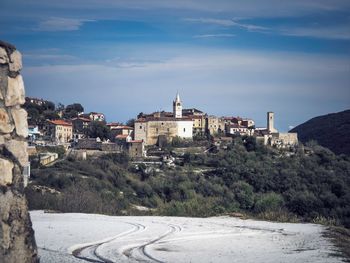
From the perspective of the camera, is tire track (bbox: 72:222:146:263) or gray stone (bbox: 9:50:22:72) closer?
gray stone (bbox: 9:50:22:72)

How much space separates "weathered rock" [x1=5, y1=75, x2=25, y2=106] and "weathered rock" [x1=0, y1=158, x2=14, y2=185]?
20.6 inches

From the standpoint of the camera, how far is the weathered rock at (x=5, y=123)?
4938mm

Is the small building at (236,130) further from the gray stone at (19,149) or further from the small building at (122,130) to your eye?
the gray stone at (19,149)

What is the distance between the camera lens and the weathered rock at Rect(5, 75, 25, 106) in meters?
5.06

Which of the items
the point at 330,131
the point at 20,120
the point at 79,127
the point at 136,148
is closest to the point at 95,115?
the point at 79,127

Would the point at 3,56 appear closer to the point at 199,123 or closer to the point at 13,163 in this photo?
the point at 13,163

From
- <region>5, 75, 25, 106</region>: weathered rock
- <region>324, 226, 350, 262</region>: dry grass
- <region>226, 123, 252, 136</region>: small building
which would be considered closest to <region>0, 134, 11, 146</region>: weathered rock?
<region>5, 75, 25, 106</region>: weathered rock

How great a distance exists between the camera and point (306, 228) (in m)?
14.3

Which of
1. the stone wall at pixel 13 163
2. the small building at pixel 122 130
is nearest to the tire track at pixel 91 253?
the stone wall at pixel 13 163

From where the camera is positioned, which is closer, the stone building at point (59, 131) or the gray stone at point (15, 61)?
the gray stone at point (15, 61)

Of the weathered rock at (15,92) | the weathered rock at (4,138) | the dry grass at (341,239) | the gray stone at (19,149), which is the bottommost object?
the dry grass at (341,239)

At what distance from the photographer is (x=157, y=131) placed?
243ft

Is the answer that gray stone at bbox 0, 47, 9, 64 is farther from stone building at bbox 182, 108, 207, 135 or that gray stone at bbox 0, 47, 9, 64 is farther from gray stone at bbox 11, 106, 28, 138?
stone building at bbox 182, 108, 207, 135

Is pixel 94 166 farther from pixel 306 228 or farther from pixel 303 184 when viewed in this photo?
pixel 306 228
